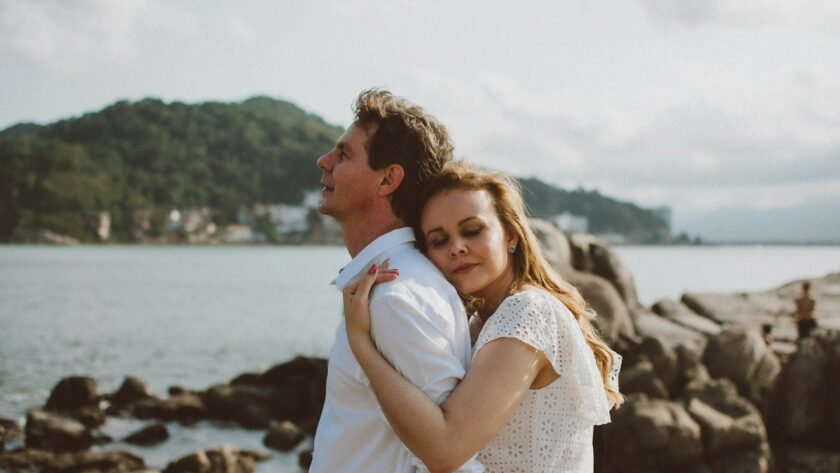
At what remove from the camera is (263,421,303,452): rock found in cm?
1748

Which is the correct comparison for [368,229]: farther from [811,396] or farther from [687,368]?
[811,396]

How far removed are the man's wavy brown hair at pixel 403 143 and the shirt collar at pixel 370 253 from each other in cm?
21

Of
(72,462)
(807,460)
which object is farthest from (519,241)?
(72,462)

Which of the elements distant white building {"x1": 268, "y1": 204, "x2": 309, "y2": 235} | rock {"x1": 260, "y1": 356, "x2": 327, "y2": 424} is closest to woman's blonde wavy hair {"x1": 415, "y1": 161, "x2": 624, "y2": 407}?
rock {"x1": 260, "y1": 356, "x2": 327, "y2": 424}

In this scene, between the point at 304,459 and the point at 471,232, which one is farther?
the point at 304,459

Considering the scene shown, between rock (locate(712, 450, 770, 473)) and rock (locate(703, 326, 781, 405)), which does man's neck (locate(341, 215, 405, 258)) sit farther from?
rock (locate(703, 326, 781, 405))

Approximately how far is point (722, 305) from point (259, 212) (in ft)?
414

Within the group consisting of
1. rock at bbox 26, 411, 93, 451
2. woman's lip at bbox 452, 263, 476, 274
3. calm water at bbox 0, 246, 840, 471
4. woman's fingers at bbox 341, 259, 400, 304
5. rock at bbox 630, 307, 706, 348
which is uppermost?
woman's lip at bbox 452, 263, 476, 274

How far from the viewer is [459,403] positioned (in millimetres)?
2869

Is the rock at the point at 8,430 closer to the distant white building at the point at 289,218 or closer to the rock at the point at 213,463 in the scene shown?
the rock at the point at 213,463

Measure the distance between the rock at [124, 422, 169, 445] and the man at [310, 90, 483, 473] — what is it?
51.2 feet

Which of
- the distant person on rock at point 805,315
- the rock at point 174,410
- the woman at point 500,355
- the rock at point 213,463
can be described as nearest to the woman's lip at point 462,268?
the woman at point 500,355

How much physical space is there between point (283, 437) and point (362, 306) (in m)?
15.2

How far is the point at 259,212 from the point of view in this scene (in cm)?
14462
